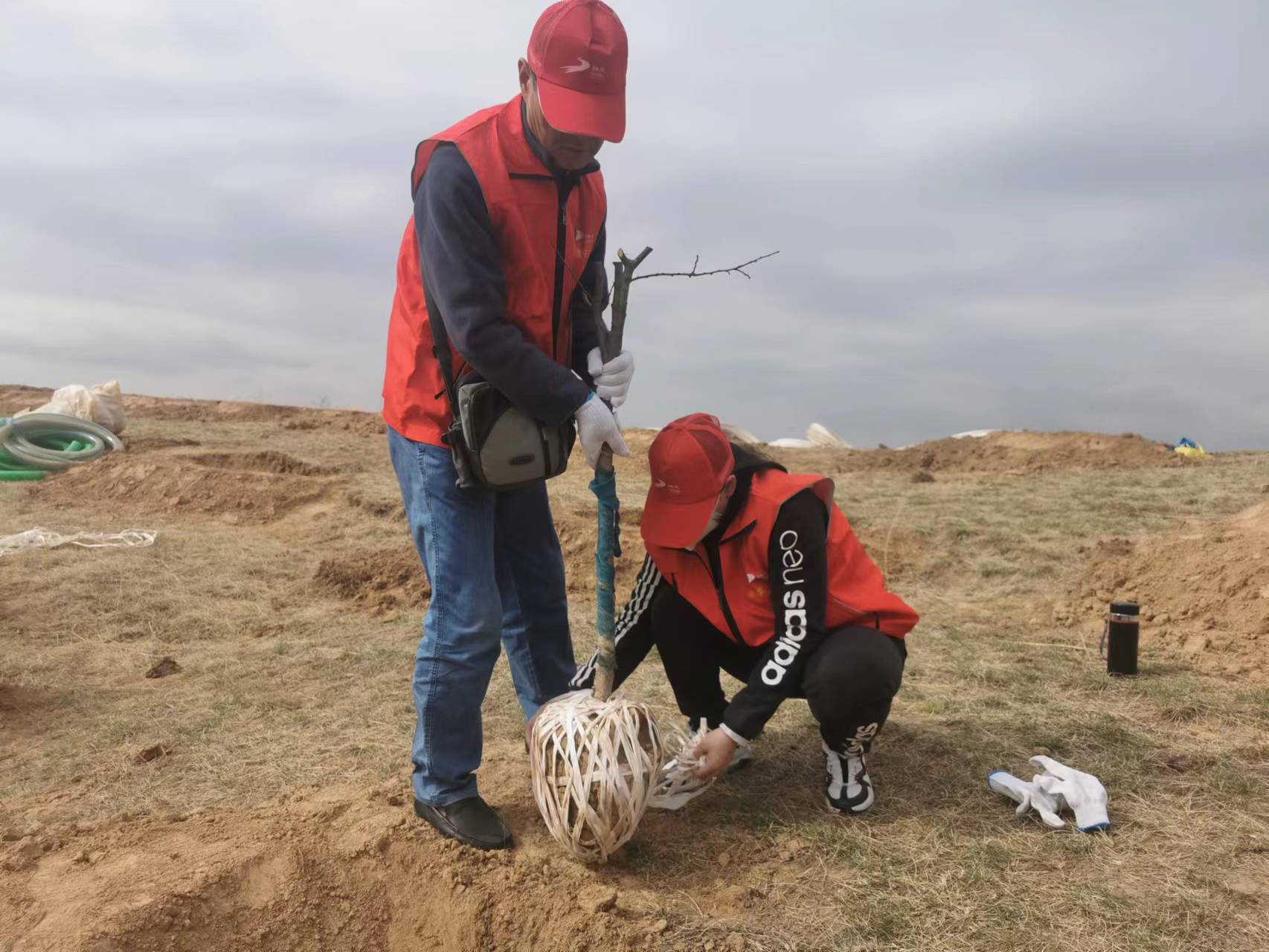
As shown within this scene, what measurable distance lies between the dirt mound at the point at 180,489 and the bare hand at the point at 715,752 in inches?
268

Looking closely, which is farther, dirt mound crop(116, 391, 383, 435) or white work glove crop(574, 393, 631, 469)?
dirt mound crop(116, 391, 383, 435)

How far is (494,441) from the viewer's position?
7.91 ft

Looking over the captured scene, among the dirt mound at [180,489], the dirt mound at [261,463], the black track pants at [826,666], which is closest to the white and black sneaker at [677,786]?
the black track pants at [826,666]

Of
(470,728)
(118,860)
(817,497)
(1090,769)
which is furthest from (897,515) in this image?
(118,860)

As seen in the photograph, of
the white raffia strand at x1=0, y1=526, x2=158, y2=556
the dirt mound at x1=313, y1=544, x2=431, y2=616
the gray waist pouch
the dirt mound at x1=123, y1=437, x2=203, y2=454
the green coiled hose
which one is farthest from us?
the dirt mound at x1=123, y1=437, x2=203, y2=454

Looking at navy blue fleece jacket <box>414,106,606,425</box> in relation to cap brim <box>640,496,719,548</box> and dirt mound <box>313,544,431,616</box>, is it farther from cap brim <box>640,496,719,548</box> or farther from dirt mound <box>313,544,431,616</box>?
dirt mound <box>313,544,431,616</box>

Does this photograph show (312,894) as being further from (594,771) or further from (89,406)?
(89,406)

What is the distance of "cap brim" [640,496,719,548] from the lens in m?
2.59

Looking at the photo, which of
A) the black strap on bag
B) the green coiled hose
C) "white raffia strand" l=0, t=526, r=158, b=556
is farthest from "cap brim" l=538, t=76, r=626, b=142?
the green coiled hose

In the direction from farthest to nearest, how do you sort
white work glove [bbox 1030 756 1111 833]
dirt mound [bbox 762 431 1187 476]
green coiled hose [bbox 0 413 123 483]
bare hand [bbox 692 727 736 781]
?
dirt mound [bbox 762 431 1187 476] < green coiled hose [bbox 0 413 123 483] < white work glove [bbox 1030 756 1111 833] < bare hand [bbox 692 727 736 781]

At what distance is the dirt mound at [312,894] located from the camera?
7.09 ft

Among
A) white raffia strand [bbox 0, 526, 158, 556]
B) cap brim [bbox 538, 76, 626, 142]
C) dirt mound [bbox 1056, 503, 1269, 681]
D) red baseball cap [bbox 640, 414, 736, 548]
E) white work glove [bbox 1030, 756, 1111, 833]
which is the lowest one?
white work glove [bbox 1030, 756, 1111, 833]

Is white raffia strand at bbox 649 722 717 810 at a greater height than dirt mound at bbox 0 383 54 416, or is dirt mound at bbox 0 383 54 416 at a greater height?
dirt mound at bbox 0 383 54 416

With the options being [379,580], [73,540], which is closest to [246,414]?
[73,540]
